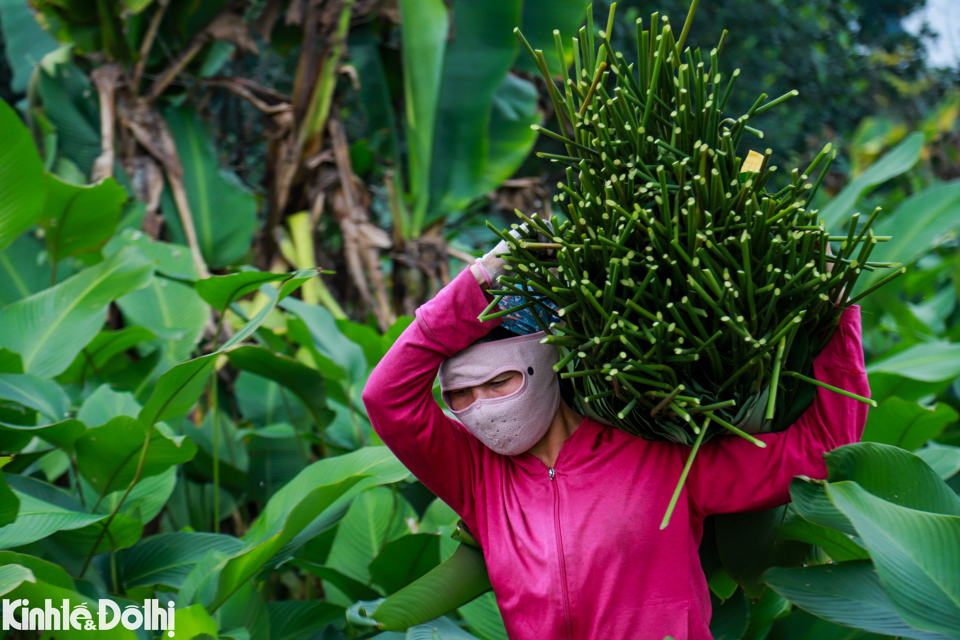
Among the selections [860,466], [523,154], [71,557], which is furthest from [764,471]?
[523,154]

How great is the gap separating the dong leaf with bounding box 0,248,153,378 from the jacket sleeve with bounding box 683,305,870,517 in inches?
50.9

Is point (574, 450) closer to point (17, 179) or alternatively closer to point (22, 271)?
point (17, 179)

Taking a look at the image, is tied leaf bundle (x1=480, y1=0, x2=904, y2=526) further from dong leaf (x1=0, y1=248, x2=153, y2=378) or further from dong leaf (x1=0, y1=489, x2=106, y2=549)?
dong leaf (x1=0, y1=248, x2=153, y2=378)

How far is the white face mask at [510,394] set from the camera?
979 mm

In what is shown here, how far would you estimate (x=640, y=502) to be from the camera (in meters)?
0.95

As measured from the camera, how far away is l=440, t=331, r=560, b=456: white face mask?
98 centimetres

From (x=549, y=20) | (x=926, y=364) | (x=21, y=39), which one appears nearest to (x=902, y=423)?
(x=926, y=364)

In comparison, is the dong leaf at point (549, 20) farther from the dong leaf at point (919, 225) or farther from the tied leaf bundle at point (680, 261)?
the tied leaf bundle at point (680, 261)

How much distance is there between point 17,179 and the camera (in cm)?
149

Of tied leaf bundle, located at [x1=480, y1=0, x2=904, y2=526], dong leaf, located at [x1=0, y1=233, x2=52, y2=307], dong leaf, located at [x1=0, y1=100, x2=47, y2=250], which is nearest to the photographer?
tied leaf bundle, located at [x1=480, y1=0, x2=904, y2=526]

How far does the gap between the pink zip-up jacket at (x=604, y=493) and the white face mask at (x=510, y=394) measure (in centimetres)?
3

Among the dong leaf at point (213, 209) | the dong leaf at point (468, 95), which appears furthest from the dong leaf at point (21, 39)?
the dong leaf at point (468, 95)

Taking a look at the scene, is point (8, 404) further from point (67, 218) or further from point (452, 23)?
point (452, 23)

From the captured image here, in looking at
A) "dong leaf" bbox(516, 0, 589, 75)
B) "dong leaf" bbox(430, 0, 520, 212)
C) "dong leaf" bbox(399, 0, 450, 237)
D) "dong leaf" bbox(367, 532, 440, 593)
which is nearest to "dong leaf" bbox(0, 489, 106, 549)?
"dong leaf" bbox(367, 532, 440, 593)
